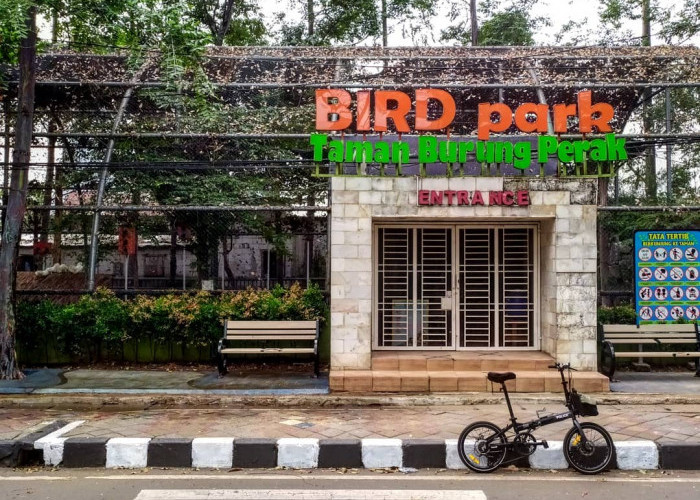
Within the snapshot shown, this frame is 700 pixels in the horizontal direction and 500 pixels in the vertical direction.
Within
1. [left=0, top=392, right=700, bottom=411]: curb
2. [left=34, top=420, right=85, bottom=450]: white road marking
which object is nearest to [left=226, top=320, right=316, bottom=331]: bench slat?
[left=0, top=392, right=700, bottom=411]: curb

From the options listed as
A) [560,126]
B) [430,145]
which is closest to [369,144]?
[430,145]

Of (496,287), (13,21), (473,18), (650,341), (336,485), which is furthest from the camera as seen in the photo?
(473,18)

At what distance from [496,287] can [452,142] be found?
8.27 feet

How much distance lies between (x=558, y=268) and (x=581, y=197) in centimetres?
110

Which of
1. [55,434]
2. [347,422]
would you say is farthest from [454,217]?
[55,434]

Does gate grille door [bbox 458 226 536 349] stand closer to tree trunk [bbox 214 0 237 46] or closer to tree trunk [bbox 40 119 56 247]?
tree trunk [bbox 40 119 56 247]

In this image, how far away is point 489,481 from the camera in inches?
209

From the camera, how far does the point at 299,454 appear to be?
5766mm

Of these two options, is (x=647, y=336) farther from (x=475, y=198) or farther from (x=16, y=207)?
(x=16, y=207)

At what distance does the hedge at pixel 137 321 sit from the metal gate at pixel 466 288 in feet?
4.84

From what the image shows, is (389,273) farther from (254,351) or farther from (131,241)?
(131,241)

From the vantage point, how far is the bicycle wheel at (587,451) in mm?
5488

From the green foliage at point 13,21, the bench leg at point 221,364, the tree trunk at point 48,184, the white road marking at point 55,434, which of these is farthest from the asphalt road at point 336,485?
the tree trunk at point 48,184

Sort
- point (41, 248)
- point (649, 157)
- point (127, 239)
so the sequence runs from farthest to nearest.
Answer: point (649, 157)
point (41, 248)
point (127, 239)
